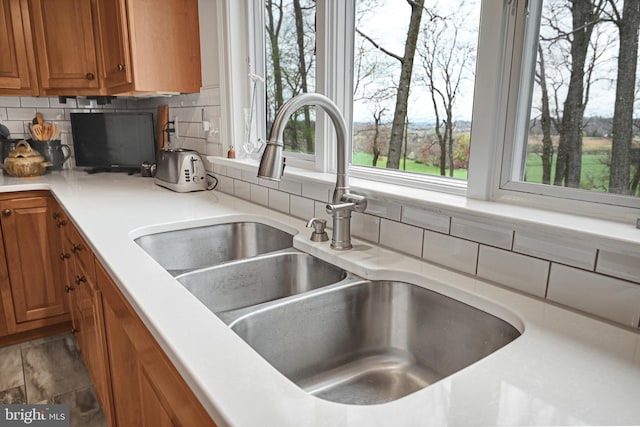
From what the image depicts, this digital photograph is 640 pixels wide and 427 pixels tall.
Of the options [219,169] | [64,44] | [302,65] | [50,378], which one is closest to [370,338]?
[302,65]

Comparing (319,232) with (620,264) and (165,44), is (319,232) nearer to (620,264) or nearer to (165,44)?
(620,264)

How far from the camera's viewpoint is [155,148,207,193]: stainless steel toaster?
6.84ft

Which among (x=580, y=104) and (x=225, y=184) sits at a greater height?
(x=580, y=104)

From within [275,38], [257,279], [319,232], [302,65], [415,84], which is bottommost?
[257,279]

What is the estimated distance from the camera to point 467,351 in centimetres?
93

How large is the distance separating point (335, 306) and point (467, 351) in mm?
301

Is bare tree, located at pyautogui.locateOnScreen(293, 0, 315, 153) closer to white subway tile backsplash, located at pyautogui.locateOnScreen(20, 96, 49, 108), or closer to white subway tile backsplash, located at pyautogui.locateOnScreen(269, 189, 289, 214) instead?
white subway tile backsplash, located at pyautogui.locateOnScreen(269, 189, 289, 214)

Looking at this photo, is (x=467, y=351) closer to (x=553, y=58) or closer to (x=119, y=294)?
(x=553, y=58)

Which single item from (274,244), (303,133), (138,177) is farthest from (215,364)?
(138,177)

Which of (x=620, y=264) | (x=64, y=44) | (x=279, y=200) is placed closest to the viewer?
(x=620, y=264)

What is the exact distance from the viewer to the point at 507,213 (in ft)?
3.11

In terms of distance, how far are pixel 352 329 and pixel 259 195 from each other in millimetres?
919

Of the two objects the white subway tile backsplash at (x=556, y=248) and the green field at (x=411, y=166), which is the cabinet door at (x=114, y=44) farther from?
the white subway tile backsplash at (x=556, y=248)

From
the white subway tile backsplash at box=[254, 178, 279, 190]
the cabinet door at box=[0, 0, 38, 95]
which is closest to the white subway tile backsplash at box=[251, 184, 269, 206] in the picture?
the white subway tile backsplash at box=[254, 178, 279, 190]
